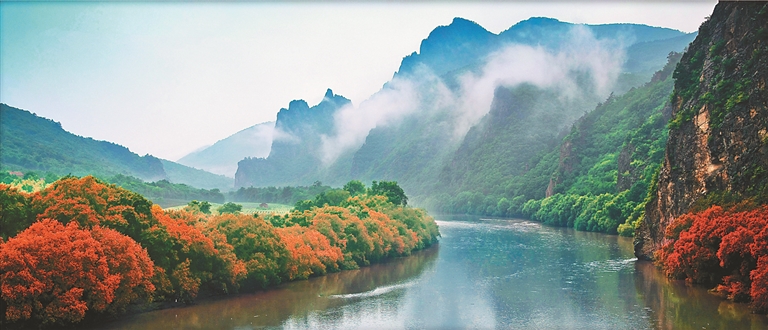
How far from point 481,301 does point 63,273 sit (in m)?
30.1

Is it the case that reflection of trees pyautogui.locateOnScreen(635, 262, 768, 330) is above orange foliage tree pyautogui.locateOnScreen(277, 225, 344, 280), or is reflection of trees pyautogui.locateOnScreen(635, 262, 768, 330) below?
below

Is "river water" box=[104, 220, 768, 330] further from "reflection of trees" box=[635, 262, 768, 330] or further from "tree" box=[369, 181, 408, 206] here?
"tree" box=[369, 181, 408, 206]

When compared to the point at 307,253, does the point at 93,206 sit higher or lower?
higher

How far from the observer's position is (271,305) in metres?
46.9

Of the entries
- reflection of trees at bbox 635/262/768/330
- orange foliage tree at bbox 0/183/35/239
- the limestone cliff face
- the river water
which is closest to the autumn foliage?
reflection of trees at bbox 635/262/768/330

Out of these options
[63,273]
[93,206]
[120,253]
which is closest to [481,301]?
[120,253]

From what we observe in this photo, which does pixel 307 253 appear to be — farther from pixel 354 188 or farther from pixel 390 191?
pixel 354 188

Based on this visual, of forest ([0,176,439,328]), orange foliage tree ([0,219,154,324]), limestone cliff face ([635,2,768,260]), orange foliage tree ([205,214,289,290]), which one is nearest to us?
orange foliage tree ([0,219,154,324])

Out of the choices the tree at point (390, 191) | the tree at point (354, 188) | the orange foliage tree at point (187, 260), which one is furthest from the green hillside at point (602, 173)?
the orange foliage tree at point (187, 260)

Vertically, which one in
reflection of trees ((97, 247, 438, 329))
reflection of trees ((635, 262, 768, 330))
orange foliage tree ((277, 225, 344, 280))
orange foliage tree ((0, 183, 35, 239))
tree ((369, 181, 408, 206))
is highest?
tree ((369, 181, 408, 206))

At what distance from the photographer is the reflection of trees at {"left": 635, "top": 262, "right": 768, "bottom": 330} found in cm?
3731

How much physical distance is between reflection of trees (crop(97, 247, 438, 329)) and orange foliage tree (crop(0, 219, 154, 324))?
2.81 m

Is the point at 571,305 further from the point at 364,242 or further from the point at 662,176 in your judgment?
the point at 364,242

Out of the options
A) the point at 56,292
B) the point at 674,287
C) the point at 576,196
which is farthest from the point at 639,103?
the point at 56,292
